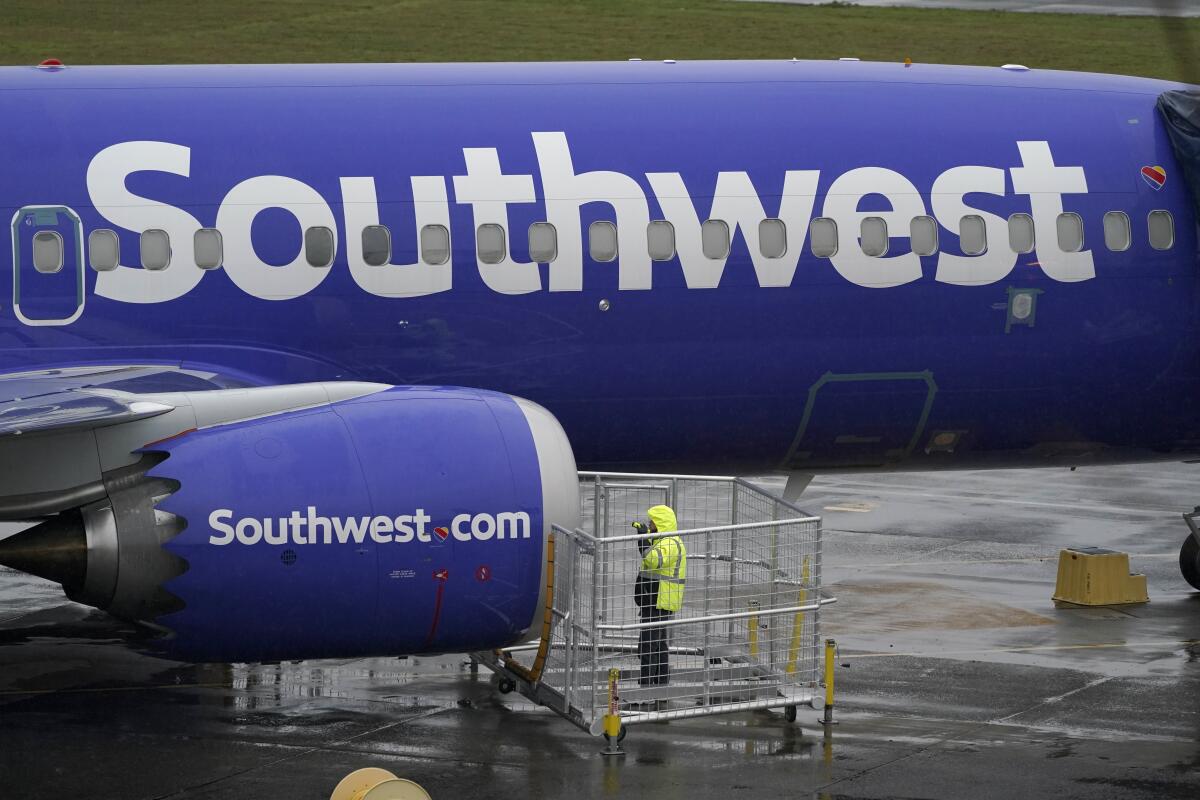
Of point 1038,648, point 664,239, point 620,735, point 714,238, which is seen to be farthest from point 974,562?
point 620,735

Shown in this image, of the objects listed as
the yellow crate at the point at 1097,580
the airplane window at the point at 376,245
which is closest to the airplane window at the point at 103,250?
the airplane window at the point at 376,245

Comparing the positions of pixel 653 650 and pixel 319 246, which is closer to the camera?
pixel 653 650

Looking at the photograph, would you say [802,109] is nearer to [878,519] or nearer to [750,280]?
[750,280]

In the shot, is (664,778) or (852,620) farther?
(852,620)

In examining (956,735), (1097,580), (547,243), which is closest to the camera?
(956,735)

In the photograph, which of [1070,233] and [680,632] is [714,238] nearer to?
[1070,233]

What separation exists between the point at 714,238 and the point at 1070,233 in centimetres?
350

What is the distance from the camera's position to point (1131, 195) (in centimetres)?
1684

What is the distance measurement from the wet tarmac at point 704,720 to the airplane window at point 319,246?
13.3 feet

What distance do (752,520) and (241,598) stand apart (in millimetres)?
6934

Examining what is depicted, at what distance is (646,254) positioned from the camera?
16.1 metres

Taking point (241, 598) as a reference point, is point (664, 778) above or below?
below

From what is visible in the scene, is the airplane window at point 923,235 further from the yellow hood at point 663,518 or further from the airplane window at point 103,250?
the airplane window at point 103,250

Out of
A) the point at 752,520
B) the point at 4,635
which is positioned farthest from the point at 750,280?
the point at 4,635
